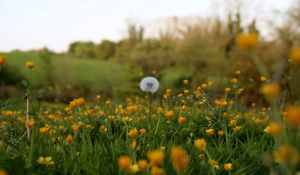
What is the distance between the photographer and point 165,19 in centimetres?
3114

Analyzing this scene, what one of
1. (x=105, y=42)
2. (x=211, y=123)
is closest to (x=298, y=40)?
(x=211, y=123)

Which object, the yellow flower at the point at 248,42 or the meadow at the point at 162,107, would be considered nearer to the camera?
the yellow flower at the point at 248,42

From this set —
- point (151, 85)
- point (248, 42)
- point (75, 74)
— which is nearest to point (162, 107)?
point (151, 85)

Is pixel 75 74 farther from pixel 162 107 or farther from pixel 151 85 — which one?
pixel 151 85

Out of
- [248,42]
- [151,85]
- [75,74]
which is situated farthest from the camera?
[75,74]

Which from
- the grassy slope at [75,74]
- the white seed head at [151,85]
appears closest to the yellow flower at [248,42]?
the white seed head at [151,85]

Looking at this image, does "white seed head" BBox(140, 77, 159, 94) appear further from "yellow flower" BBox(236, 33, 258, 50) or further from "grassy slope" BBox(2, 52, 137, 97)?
"grassy slope" BBox(2, 52, 137, 97)

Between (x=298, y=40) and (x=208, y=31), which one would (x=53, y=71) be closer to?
(x=208, y=31)

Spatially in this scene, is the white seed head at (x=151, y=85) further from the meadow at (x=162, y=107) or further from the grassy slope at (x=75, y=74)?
the grassy slope at (x=75, y=74)

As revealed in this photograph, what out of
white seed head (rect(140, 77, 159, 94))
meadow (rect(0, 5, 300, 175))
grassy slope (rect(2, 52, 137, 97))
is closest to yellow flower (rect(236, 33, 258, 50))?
meadow (rect(0, 5, 300, 175))

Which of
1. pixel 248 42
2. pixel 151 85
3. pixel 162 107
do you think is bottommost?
pixel 162 107

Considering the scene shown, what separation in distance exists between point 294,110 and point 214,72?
621 inches

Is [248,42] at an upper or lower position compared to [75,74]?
upper

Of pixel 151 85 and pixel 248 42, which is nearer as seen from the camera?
pixel 248 42
